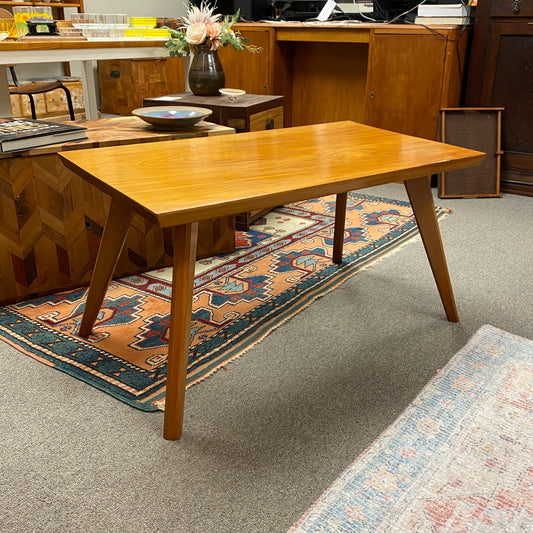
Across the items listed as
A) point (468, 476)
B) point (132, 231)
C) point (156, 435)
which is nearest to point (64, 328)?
point (132, 231)

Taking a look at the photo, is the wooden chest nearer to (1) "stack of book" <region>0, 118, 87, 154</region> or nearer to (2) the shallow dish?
(2) the shallow dish

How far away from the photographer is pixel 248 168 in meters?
1.31

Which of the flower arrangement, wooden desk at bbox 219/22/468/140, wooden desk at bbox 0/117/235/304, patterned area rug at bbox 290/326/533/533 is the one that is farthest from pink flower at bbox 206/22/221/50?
patterned area rug at bbox 290/326/533/533

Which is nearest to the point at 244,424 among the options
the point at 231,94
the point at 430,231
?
the point at 430,231

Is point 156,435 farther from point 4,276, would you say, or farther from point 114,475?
point 4,276

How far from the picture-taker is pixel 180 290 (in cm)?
112

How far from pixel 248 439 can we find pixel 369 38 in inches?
101

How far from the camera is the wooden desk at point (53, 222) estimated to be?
1.67m

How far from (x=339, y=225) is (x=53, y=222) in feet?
3.12

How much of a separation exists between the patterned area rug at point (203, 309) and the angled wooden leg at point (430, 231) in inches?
15.5

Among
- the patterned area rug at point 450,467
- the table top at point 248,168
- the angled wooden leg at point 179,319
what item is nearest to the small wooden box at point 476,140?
the table top at point 248,168

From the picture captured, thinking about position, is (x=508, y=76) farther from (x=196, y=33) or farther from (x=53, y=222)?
(x=53, y=222)

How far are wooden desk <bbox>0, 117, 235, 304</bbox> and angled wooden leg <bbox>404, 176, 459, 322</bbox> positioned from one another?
2.55ft

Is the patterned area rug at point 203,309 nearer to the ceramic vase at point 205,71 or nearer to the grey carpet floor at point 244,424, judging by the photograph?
the grey carpet floor at point 244,424
